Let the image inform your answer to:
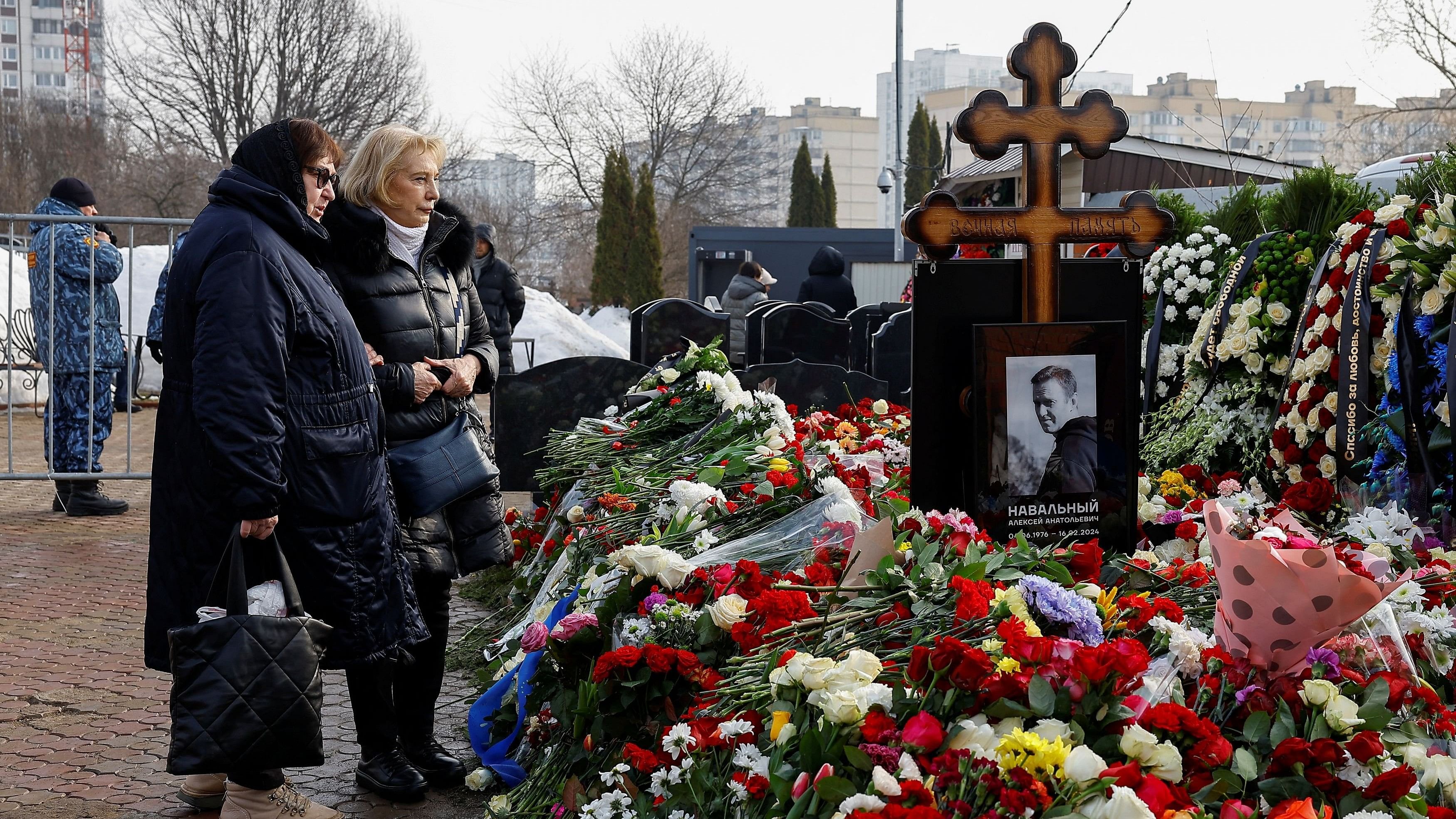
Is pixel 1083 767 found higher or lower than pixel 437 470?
lower

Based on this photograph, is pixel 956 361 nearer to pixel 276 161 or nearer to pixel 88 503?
pixel 276 161

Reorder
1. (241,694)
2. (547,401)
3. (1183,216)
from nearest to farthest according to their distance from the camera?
(241,694)
(1183,216)
(547,401)

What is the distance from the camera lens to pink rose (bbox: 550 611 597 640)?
2.96 meters

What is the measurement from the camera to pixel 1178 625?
224 centimetres

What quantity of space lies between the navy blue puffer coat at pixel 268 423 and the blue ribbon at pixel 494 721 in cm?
37

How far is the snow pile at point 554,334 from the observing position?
20.1 meters

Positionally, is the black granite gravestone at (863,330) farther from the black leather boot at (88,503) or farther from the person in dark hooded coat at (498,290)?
the black leather boot at (88,503)

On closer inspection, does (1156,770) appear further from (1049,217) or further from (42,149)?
(42,149)

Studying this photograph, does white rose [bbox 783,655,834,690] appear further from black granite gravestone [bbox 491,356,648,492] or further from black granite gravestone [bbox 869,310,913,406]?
black granite gravestone [bbox 869,310,913,406]

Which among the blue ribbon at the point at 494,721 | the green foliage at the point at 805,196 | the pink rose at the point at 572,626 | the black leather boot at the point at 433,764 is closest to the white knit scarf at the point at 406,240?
the blue ribbon at the point at 494,721

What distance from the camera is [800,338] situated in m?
10.2

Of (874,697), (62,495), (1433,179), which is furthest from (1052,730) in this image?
(62,495)

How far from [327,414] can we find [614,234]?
95.6 ft

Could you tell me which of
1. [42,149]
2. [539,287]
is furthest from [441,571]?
[539,287]
